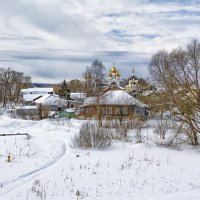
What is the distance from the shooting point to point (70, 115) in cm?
5416

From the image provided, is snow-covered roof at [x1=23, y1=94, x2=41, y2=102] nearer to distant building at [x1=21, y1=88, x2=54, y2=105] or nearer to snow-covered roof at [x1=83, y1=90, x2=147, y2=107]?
distant building at [x1=21, y1=88, x2=54, y2=105]

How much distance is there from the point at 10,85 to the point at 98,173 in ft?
271

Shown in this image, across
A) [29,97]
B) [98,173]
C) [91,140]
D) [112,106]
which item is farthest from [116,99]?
[29,97]

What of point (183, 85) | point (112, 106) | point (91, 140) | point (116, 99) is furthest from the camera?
point (116, 99)

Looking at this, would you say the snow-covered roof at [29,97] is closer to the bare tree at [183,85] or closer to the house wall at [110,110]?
the house wall at [110,110]

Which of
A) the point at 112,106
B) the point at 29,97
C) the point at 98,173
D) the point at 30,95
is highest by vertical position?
the point at 30,95

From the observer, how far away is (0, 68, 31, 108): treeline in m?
91.6

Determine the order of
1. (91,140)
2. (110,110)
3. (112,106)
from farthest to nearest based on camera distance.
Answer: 1. (112,106)
2. (110,110)
3. (91,140)

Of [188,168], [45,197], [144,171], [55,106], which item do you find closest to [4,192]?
[45,197]

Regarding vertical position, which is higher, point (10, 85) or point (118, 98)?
point (10, 85)

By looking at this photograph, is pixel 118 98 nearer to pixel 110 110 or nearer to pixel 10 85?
pixel 110 110

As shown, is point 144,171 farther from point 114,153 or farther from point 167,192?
point 114,153

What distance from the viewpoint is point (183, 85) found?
27547 mm

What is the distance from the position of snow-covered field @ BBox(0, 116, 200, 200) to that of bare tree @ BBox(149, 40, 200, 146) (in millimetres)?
3168
